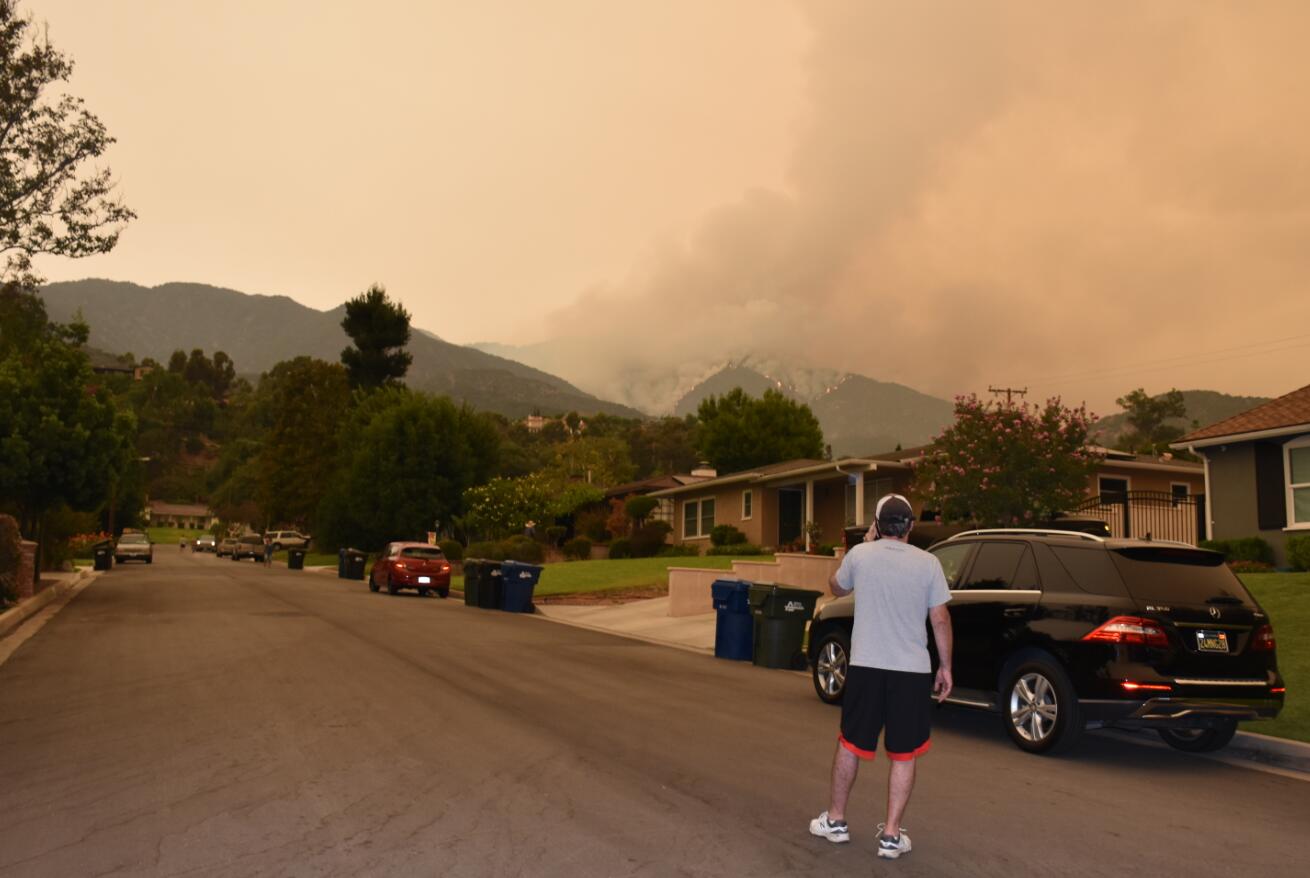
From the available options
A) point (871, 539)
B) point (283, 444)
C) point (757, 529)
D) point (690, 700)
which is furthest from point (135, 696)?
point (283, 444)

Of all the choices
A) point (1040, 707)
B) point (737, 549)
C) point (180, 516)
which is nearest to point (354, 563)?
point (737, 549)

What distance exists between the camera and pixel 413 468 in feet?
189

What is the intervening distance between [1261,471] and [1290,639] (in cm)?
1183

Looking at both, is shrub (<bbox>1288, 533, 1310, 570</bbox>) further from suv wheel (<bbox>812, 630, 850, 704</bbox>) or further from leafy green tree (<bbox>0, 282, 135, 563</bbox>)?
leafy green tree (<bbox>0, 282, 135, 563</bbox>)

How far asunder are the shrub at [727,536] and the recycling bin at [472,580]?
51.8 ft

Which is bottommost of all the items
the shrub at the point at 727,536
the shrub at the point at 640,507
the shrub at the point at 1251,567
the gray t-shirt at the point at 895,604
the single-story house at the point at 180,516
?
the gray t-shirt at the point at 895,604

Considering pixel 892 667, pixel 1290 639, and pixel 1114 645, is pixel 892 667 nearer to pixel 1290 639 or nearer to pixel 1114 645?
pixel 1114 645

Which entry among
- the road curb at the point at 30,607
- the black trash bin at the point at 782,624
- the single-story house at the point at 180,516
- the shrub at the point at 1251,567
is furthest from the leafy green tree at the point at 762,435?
the single-story house at the point at 180,516

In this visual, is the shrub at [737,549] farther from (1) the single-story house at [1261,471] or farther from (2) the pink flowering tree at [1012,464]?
(2) the pink flowering tree at [1012,464]

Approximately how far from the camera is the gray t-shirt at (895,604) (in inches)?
233

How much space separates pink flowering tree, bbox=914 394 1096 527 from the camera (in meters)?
21.3

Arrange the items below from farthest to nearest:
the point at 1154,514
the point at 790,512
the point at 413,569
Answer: the point at 790,512 < the point at 413,569 < the point at 1154,514

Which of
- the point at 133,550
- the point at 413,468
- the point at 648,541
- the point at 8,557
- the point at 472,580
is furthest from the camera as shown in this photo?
the point at 133,550

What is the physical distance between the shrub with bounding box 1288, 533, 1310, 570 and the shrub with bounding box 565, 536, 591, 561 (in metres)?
31.1
